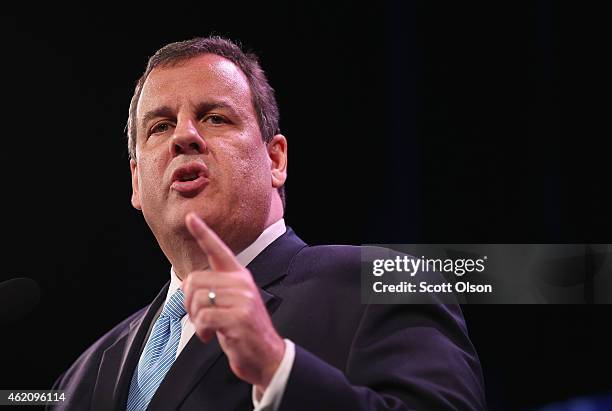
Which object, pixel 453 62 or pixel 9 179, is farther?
pixel 9 179

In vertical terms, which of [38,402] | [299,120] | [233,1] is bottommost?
[38,402]

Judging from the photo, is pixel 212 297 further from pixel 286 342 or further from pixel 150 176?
pixel 150 176

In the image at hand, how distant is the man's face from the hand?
1.85 feet

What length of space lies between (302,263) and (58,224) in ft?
3.39

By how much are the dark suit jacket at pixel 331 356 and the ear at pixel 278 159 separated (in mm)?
221

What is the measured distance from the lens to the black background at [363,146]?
2195 mm

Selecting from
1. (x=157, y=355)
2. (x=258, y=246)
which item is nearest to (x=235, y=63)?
(x=258, y=246)

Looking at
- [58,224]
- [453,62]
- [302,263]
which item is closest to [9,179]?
[58,224]

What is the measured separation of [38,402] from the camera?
2217mm

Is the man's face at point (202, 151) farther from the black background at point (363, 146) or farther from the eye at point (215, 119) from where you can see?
the black background at point (363, 146)

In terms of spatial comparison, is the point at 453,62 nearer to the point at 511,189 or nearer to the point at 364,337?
the point at 511,189

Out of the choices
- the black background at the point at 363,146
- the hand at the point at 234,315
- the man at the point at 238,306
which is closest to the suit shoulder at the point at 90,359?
the man at the point at 238,306

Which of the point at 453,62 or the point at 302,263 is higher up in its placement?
the point at 453,62

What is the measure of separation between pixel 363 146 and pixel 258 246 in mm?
570
